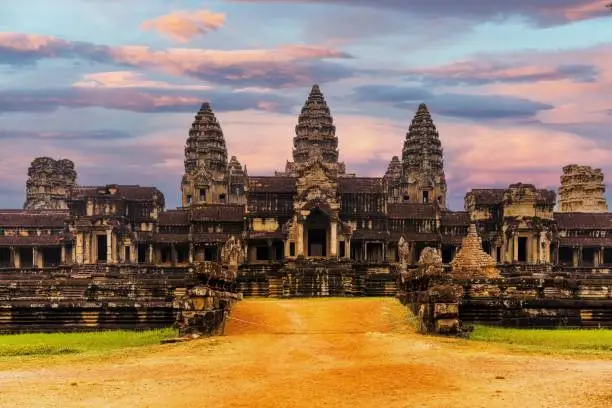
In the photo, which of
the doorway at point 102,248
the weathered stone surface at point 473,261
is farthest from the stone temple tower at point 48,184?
the weathered stone surface at point 473,261

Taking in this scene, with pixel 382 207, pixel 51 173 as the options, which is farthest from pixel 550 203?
pixel 51 173

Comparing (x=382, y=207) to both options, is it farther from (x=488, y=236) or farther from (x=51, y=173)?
(x=51, y=173)

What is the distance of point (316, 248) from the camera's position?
213 feet

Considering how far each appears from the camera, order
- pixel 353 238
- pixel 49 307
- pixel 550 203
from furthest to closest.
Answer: pixel 550 203 < pixel 353 238 < pixel 49 307

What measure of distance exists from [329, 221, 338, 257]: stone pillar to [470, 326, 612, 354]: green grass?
107 ft

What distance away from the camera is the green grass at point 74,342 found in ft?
65.0

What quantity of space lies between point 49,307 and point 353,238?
38341mm

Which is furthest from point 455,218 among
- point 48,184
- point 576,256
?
Result: point 48,184

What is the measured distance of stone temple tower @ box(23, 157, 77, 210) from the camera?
338 ft

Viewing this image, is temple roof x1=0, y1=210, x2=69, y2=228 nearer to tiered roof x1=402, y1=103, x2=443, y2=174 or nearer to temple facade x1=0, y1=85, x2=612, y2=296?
temple facade x1=0, y1=85, x2=612, y2=296

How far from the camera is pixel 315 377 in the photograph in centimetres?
1411

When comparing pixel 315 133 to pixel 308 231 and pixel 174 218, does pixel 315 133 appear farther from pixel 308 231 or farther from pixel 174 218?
pixel 308 231

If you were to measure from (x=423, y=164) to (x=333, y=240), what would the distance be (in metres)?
39.2

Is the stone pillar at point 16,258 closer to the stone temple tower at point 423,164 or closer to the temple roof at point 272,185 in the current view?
the temple roof at point 272,185
